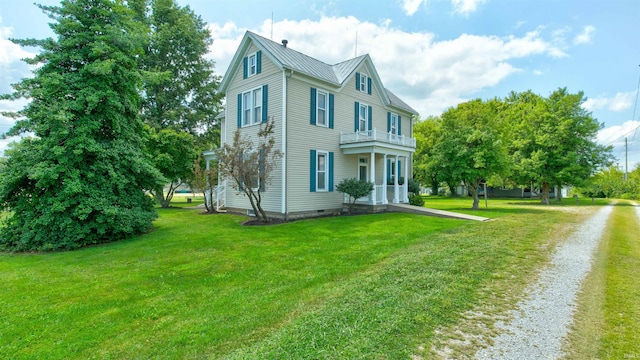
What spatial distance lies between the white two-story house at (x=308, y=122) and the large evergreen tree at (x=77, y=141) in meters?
4.32

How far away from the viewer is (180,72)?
26625 mm

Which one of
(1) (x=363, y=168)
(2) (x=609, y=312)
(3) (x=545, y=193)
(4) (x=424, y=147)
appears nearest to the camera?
(2) (x=609, y=312)

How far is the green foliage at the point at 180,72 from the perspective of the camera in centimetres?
2481

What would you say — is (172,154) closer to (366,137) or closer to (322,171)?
(322,171)

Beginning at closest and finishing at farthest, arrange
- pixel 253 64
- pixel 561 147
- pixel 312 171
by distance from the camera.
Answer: pixel 312 171 < pixel 253 64 < pixel 561 147

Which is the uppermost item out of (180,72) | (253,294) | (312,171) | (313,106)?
(180,72)

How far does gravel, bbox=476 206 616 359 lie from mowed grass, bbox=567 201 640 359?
132mm

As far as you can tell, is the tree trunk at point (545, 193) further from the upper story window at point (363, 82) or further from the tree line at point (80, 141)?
the tree line at point (80, 141)

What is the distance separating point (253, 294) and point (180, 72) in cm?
2719

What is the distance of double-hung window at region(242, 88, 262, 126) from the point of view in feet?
48.5

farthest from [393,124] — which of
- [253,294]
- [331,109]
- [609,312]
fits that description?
[253,294]

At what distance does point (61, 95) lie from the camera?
9.07m

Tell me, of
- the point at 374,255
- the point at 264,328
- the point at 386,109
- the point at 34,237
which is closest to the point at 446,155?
the point at 386,109

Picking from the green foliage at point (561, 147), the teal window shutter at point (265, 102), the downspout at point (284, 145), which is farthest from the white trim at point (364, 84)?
the green foliage at point (561, 147)
